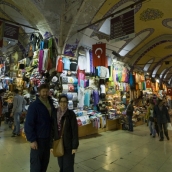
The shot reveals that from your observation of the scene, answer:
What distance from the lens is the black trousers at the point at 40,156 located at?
1.95m

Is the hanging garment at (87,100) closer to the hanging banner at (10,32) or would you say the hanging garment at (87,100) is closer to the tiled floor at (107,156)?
the tiled floor at (107,156)

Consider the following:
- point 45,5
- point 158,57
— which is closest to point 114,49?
point 45,5

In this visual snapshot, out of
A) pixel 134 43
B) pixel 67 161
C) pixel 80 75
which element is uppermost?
pixel 134 43

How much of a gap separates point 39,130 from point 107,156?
2.42 meters

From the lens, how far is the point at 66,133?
6.66ft

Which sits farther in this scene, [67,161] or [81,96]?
[81,96]

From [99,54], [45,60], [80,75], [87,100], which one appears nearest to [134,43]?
[99,54]

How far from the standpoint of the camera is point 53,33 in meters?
5.89

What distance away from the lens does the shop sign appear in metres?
4.09

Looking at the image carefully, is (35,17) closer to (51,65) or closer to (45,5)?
(45,5)

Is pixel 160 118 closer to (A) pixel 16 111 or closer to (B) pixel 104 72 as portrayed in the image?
(B) pixel 104 72

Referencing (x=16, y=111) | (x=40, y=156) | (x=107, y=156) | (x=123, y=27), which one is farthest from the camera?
(x=16, y=111)

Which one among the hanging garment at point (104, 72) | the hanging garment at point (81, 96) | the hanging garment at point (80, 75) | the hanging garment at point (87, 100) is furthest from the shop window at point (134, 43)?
the hanging garment at point (81, 96)

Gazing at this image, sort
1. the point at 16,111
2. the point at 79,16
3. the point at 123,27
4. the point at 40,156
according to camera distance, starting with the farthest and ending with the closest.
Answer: the point at 79,16 → the point at 16,111 → the point at 123,27 → the point at 40,156
